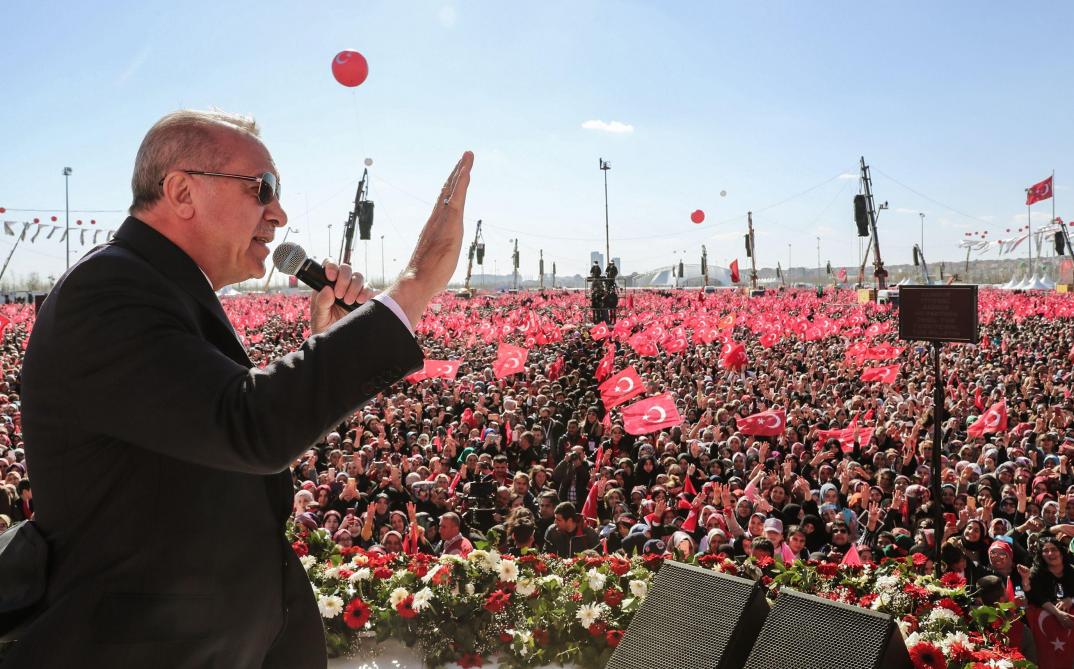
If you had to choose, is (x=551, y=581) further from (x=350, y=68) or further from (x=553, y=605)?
(x=350, y=68)

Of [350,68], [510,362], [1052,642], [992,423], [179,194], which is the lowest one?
[1052,642]

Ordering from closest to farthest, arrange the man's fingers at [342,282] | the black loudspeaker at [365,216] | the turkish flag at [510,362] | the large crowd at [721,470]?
the man's fingers at [342,282]
the large crowd at [721,470]
the turkish flag at [510,362]
the black loudspeaker at [365,216]

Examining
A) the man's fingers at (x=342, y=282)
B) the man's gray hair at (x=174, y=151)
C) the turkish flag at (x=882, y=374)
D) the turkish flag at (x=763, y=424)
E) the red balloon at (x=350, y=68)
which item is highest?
the red balloon at (x=350, y=68)

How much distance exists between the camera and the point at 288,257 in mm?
1754

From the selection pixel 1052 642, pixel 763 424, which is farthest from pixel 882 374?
pixel 1052 642

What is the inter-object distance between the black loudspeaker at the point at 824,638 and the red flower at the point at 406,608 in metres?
1.59

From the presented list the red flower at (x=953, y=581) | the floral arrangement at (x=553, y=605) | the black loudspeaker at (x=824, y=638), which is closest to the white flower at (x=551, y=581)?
the floral arrangement at (x=553, y=605)

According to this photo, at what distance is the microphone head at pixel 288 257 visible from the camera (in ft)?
5.67

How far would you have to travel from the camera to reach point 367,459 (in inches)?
431

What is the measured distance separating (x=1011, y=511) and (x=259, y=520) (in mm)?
9673

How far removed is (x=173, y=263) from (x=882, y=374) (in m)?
16.6

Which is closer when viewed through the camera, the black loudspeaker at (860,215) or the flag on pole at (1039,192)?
the black loudspeaker at (860,215)

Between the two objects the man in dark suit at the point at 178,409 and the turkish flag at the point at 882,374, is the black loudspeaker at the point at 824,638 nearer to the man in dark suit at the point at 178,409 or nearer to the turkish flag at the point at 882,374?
the man in dark suit at the point at 178,409

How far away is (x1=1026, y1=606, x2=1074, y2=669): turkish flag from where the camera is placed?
18.4 feet
